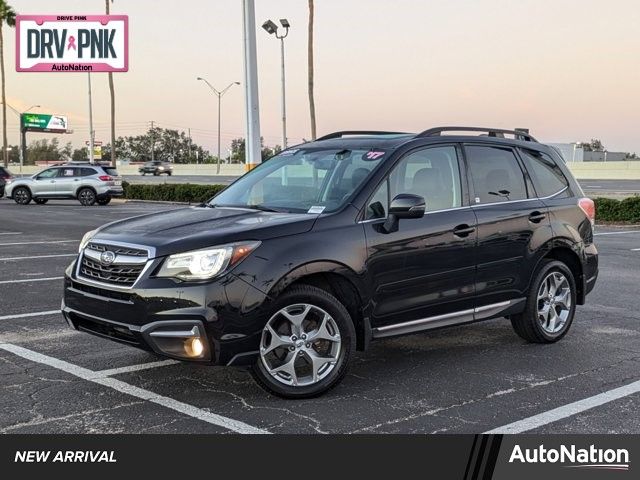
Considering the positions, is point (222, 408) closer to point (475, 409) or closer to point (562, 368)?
point (475, 409)

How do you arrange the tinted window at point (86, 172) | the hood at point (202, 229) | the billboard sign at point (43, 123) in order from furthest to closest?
1. the billboard sign at point (43, 123)
2. the tinted window at point (86, 172)
3. the hood at point (202, 229)

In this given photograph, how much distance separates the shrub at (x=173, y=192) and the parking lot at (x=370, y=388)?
22894 mm

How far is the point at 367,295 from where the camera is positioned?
5.38 metres

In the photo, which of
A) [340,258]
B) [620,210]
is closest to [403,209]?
[340,258]

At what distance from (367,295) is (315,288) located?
455mm

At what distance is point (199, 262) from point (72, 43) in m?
32.8

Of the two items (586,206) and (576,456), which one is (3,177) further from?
(576,456)

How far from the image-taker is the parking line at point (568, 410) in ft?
15.1

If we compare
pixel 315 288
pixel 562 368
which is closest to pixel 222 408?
pixel 315 288

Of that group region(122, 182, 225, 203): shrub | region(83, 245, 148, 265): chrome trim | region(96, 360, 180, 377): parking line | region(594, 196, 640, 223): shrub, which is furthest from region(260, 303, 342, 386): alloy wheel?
region(122, 182, 225, 203): shrub

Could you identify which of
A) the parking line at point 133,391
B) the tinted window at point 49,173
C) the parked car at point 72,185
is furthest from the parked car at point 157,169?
the parking line at point 133,391

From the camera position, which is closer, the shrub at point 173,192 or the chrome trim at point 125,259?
the chrome trim at point 125,259

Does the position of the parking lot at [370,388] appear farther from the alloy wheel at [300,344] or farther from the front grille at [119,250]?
the front grille at [119,250]

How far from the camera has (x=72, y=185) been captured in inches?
1177
